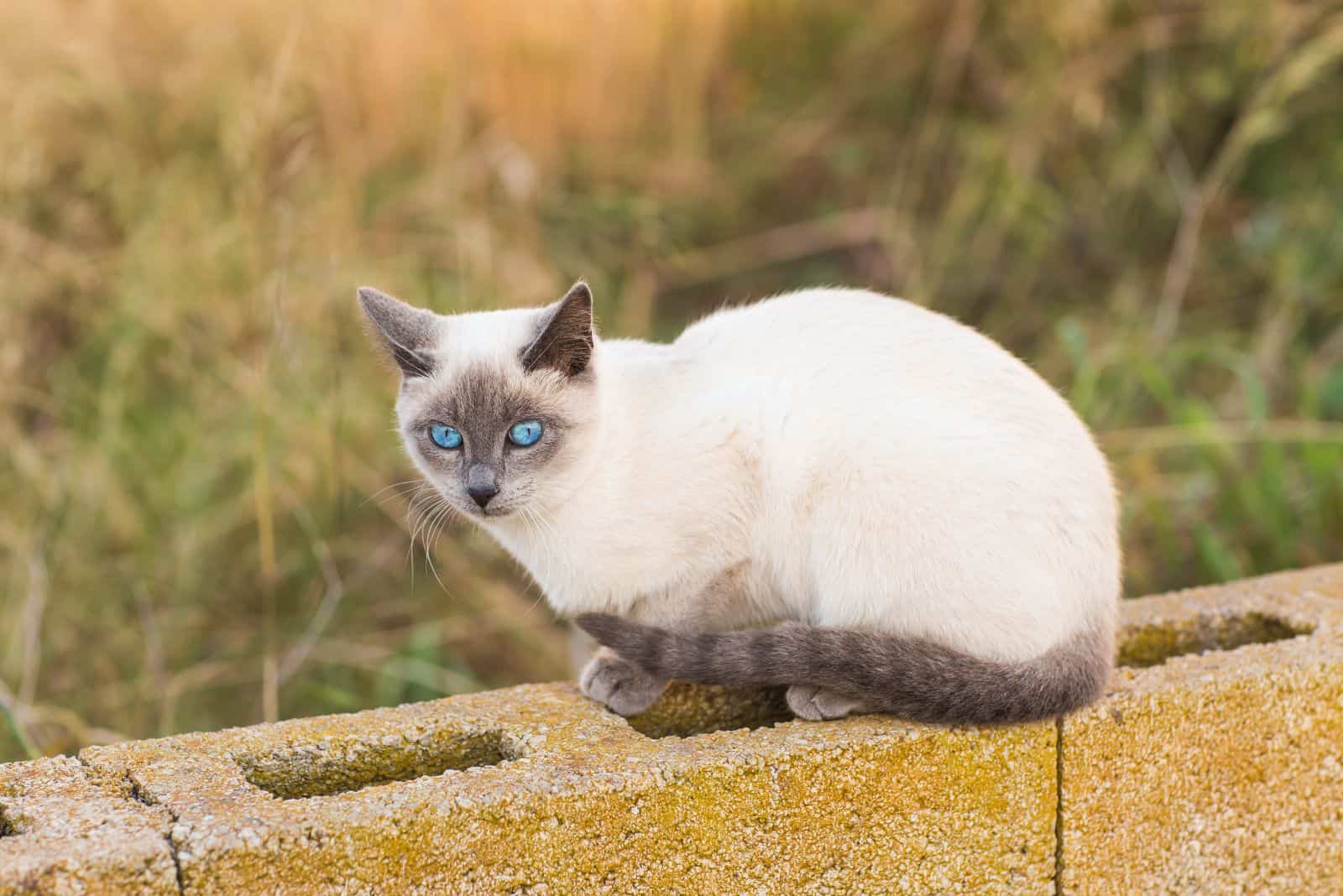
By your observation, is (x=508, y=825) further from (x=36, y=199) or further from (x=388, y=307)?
(x=36, y=199)

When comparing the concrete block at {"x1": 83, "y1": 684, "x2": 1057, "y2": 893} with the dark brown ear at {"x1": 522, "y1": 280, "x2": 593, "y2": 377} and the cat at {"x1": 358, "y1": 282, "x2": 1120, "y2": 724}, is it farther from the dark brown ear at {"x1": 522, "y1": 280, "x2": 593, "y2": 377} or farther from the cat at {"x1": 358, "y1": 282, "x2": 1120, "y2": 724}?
the dark brown ear at {"x1": 522, "y1": 280, "x2": 593, "y2": 377}

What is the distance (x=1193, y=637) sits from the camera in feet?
6.27

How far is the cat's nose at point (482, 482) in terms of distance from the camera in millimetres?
1681

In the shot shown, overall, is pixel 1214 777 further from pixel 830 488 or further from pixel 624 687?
pixel 624 687

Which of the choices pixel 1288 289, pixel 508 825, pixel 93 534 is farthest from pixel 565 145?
pixel 508 825

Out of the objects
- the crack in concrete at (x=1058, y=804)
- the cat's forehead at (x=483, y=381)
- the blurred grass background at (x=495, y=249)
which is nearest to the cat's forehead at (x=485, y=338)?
the cat's forehead at (x=483, y=381)

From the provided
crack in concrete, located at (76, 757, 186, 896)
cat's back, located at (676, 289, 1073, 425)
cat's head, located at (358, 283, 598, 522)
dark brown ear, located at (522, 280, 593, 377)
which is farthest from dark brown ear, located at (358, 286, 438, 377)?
crack in concrete, located at (76, 757, 186, 896)

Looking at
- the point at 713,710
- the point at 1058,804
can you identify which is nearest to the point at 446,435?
the point at 713,710

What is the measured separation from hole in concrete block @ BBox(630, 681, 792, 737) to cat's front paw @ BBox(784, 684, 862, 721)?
0.41 ft

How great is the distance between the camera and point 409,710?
1.58 meters

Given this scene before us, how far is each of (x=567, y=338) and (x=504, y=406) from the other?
13 centimetres

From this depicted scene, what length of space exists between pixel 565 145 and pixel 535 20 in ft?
1.28

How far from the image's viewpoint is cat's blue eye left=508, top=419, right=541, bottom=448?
1.72 metres

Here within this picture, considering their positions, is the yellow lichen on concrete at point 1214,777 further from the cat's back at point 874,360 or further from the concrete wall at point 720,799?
the cat's back at point 874,360
